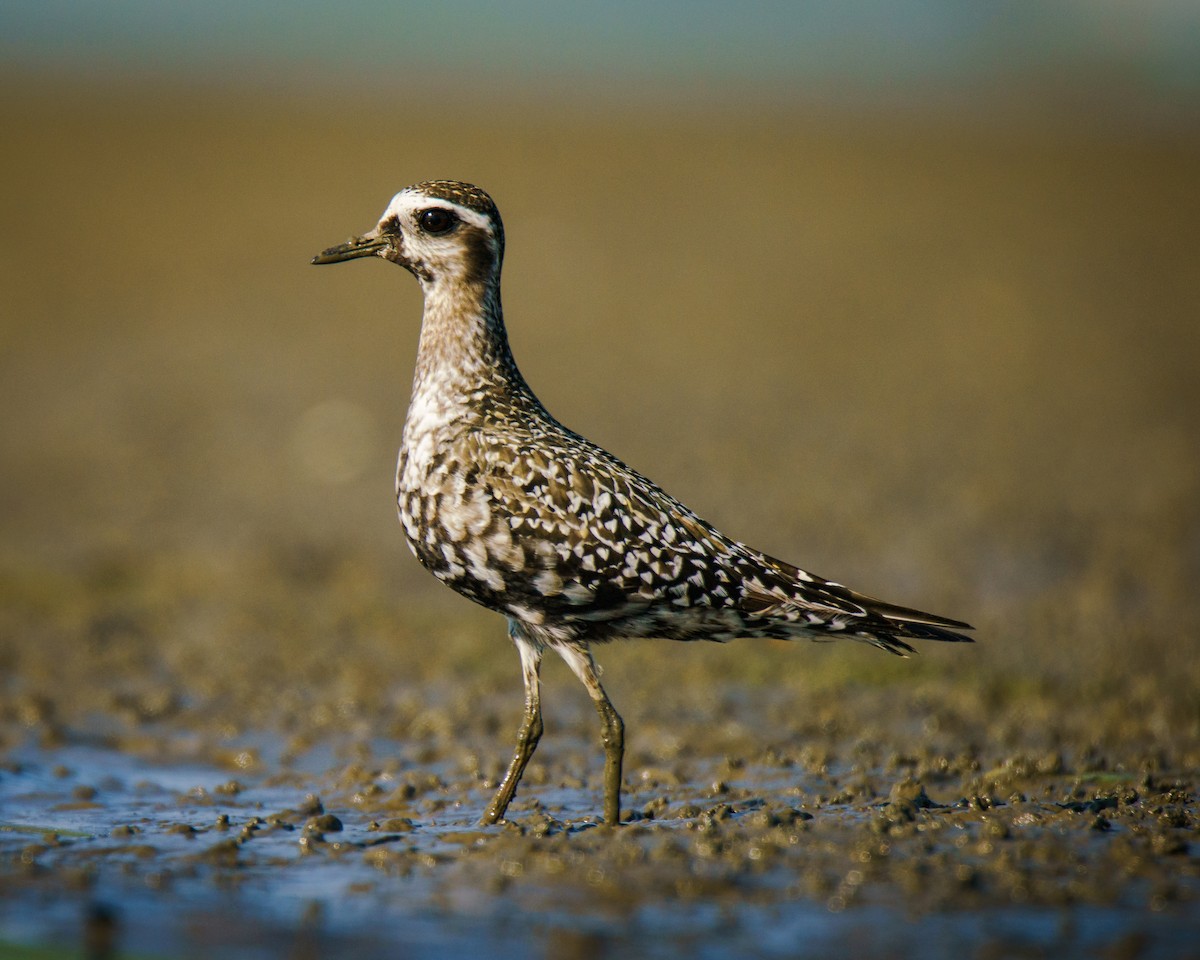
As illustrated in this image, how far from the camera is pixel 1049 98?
2035 inches

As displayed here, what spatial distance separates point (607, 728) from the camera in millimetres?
7020

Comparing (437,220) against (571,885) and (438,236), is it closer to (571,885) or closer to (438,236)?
(438,236)

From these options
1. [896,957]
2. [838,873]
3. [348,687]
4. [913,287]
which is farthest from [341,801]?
[913,287]

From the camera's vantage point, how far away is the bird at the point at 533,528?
262 inches

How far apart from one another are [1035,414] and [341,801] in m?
11.9

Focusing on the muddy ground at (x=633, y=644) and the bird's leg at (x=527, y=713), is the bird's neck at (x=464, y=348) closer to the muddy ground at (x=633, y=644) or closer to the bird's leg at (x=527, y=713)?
the bird's leg at (x=527, y=713)

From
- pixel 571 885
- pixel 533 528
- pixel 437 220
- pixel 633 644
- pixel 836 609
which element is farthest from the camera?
pixel 633 644

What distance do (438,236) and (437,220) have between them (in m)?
0.08

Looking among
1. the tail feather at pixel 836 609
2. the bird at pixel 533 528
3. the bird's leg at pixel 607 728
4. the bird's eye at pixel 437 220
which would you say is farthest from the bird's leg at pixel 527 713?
the bird's eye at pixel 437 220

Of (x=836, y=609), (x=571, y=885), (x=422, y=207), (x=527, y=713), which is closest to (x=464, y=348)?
(x=422, y=207)

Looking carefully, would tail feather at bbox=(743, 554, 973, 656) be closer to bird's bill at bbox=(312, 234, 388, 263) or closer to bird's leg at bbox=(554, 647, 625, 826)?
bird's leg at bbox=(554, 647, 625, 826)

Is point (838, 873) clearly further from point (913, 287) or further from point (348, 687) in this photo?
point (913, 287)

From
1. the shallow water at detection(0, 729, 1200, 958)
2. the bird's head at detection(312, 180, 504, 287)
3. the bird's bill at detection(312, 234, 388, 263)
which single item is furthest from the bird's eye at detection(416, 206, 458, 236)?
the shallow water at detection(0, 729, 1200, 958)

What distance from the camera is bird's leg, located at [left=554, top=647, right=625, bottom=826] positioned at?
6883 mm
